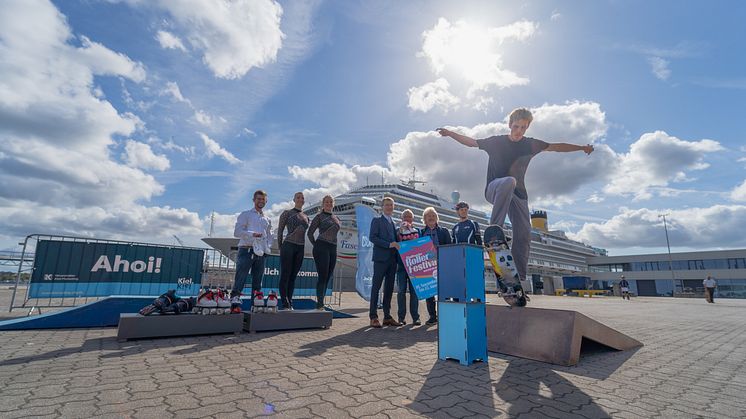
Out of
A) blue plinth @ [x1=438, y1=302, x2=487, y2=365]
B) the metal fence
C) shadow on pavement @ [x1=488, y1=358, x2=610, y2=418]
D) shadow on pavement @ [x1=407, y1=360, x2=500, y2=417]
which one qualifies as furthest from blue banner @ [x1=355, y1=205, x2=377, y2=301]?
shadow on pavement @ [x1=488, y1=358, x2=610, y2=418]

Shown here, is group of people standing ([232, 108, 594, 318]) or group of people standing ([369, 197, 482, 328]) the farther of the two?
group of people standing ([369, 197, 482, 328])

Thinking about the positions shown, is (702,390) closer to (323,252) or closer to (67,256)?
(323,252)

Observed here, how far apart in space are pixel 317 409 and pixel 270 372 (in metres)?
0.91

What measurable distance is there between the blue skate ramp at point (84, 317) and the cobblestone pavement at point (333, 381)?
426 millimetres

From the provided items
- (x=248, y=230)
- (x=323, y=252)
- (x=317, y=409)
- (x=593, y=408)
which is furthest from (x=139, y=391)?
(x=323, y=252)

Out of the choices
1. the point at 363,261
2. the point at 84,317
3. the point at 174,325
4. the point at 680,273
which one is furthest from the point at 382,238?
the point at 680,273

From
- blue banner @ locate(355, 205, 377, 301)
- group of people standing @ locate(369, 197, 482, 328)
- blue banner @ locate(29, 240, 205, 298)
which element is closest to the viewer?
group of people standing @ locate(369, 197, 482, 328)

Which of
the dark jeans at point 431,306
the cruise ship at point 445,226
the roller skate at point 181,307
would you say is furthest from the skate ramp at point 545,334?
the cruise ship at point 445,226

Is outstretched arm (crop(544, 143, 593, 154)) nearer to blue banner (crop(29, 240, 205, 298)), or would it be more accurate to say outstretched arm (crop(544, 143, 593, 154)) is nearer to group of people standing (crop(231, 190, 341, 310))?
group of people standing (crop(231, 190, 341, 310))

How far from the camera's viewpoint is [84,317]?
16.2 feet

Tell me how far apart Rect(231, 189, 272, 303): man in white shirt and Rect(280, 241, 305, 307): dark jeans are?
12.2 inches

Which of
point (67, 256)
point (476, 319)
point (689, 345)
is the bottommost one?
point (689, 345)

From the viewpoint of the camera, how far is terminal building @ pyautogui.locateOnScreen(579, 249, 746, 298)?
173ft

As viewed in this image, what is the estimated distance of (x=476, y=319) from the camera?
324 cm
